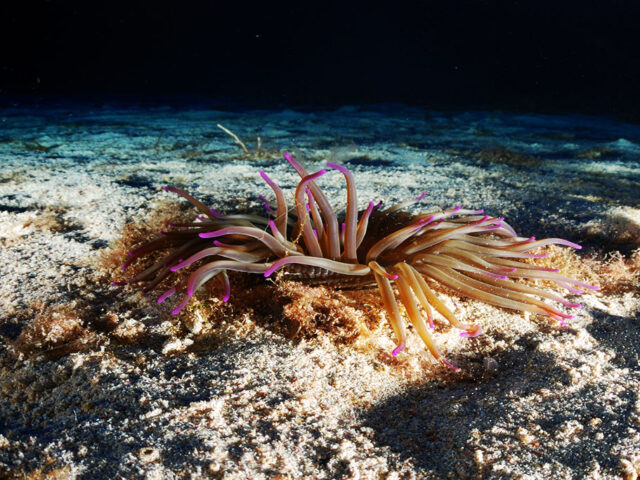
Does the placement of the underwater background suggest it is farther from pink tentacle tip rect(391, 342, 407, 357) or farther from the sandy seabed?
pink tentacle tip rect(391, 342, 407, 357)

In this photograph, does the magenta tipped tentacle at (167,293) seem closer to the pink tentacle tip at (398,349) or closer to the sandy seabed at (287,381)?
the sandy seabed at (287,381)

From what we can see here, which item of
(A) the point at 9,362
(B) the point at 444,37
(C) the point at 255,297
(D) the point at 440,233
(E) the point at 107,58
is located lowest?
(A) the point at 9,362

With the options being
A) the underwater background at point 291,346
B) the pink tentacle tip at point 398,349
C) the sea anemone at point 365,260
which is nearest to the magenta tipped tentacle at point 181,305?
the sea anemone at point 365,260

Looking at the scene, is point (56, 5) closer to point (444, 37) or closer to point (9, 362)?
point (444, 37)

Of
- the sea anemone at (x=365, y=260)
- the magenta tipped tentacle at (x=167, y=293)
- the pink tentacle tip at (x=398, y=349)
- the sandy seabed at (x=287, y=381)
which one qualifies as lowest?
the sandy seabed at (x=287, y=381)

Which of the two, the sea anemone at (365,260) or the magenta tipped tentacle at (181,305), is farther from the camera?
the sea anemone at (365,260)

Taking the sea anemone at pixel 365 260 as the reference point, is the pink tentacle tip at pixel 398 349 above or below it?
below

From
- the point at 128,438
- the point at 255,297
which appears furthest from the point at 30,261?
the point at 128,438

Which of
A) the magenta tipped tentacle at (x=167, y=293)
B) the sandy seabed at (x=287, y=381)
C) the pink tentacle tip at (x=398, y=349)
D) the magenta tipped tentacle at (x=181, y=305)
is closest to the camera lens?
the sandy seabed at (x=287, y=381)

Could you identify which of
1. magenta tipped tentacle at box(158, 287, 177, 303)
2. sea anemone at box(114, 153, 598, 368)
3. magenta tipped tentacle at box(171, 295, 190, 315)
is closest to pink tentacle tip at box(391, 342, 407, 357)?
sea anemone at box(114, 153, 598, 368)
